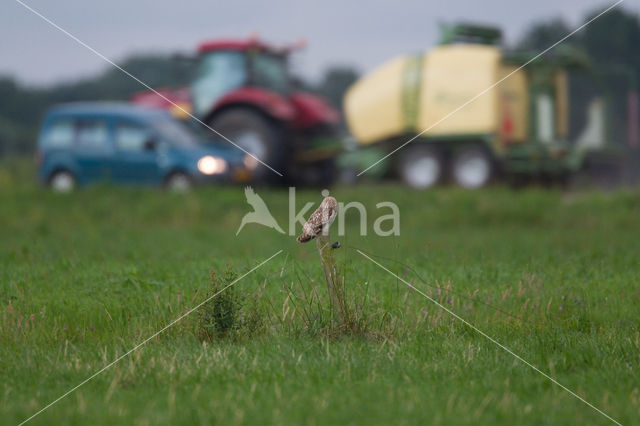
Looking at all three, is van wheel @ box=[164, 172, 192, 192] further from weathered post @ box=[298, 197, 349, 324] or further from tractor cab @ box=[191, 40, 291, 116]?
weathered post @ box=[298, 197, 349, 324]

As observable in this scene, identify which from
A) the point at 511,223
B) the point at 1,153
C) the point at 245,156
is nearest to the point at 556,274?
the point at 511,223

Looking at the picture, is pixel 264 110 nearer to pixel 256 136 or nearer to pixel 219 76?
pixel 256 136

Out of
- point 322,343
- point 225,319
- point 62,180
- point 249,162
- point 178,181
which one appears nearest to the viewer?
point 322,343

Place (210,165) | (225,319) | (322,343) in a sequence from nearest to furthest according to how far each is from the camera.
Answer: (322,343) < (225,319) < (210,165)

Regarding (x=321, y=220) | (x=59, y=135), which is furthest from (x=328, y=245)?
(x=59, y=135)

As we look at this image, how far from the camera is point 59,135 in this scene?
1541 centimetres

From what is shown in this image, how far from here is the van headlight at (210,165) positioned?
1427 centimetres

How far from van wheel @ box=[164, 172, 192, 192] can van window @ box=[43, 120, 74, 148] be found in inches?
84.3

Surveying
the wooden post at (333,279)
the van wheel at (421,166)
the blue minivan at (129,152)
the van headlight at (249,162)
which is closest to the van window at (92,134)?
the blue minivan at (129,152)

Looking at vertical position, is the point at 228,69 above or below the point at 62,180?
above

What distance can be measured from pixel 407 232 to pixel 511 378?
737 cm

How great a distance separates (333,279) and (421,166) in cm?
1184

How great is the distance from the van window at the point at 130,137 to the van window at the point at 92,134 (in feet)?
0.94

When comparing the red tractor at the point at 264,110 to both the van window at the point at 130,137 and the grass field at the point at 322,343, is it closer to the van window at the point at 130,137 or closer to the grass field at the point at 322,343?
the van window at the point at 130,137
